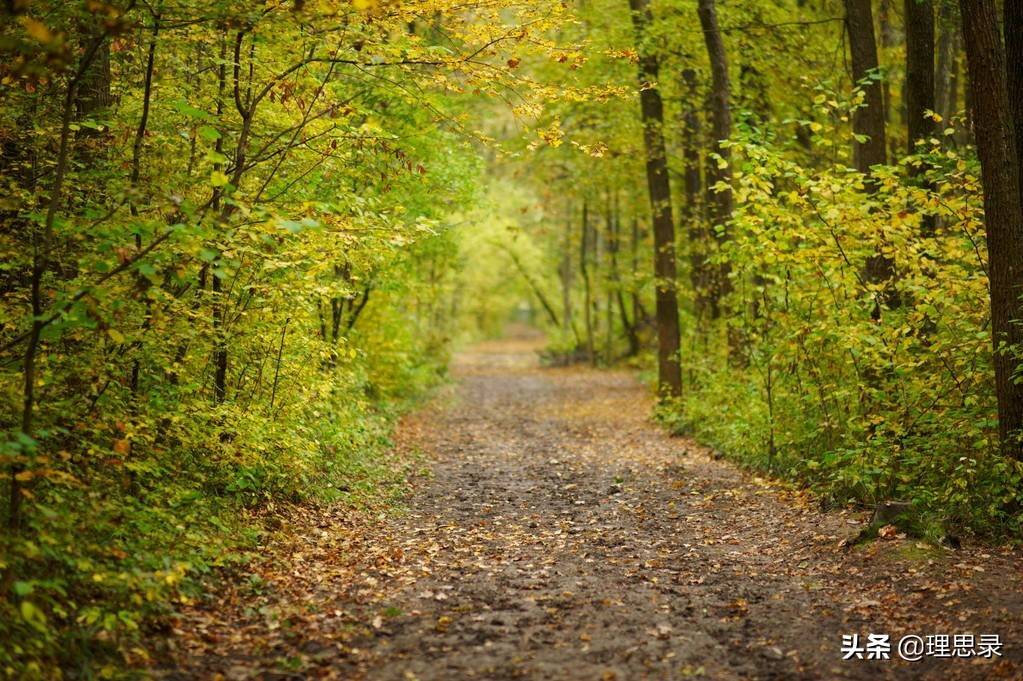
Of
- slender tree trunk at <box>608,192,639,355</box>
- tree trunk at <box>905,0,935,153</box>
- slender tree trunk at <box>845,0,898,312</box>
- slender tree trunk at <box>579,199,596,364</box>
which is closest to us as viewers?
tree trunk at <box>905,0,935,153</box>

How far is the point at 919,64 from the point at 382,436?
9.49 metres

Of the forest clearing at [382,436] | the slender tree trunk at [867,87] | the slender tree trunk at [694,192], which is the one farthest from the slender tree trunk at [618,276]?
the slender tree trunk at [867,87]

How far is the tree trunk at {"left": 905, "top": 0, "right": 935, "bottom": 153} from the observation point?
10.0 metres

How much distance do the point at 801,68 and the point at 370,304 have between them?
9704 mm

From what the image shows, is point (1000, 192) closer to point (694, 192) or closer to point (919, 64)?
point (919, 64)

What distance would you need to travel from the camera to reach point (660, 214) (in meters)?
17.5

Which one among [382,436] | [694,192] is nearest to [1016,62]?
[382,436]

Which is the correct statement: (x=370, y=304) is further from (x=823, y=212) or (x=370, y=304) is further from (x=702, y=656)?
(x=702, y=656)

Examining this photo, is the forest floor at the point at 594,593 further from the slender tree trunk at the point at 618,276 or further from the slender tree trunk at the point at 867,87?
the slender tree trunk at the point at 618,276

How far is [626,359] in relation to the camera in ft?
107

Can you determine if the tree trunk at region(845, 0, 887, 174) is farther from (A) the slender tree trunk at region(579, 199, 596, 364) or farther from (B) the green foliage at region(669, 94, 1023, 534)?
(A) the slender tree trunk at region(579, 199, 596, 364)

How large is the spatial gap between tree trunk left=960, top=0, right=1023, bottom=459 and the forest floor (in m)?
1.43

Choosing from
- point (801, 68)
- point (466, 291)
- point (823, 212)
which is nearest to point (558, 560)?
point (823, 212)

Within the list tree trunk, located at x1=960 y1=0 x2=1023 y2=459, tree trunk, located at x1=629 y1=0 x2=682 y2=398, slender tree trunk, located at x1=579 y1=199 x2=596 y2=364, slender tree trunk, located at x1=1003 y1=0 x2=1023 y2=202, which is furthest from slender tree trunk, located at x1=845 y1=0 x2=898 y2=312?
slender tree trunk, located at x1=579 y1=199 x2=596 y2=364
